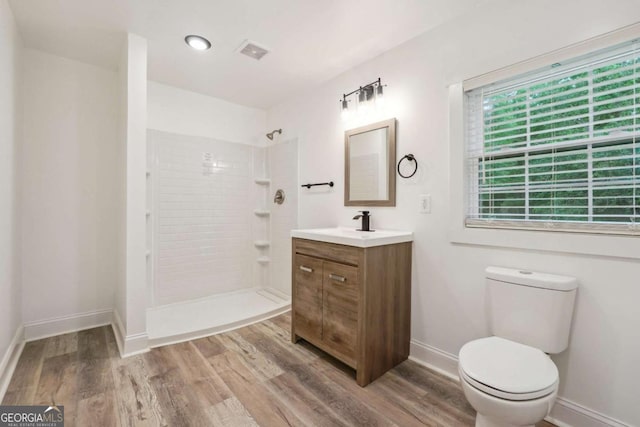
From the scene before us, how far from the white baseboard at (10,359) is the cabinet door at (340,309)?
1890 mm

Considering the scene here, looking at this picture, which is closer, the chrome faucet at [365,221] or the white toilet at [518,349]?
the white toilet at [518,349]

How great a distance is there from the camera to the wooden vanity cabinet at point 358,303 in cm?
177

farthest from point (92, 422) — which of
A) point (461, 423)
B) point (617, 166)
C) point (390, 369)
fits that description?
point (617, 166)

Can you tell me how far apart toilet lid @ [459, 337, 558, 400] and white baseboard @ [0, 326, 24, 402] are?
2.48m

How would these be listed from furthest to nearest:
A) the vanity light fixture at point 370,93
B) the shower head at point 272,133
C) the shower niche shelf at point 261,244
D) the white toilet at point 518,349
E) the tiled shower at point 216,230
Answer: the shower niche shelf at point 261,244 → the shower head at point 272,133 → the tiled shower at point 216,230 → the vanity light fixture at point 370,93 → the white toilet at point 518,349

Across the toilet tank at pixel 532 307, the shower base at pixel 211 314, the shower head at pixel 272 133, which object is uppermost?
the shower head at pixel 272 133

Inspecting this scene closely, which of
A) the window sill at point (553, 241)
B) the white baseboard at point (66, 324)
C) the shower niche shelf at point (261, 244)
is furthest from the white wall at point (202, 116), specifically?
the window sill at point (553, 241)

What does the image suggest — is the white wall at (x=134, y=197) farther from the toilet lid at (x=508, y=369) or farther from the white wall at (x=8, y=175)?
the toilet lid at (x=508, y=369)

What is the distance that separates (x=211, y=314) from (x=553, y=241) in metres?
2.80

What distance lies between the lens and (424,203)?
2.02 m

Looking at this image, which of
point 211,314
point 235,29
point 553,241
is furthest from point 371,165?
point 211,314

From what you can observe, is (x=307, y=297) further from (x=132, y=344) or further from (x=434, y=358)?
(x=132, y=344)

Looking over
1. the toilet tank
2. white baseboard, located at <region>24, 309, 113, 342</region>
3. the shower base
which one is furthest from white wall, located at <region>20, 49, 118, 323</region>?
the toilet tank

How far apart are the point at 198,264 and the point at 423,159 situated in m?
2.59
